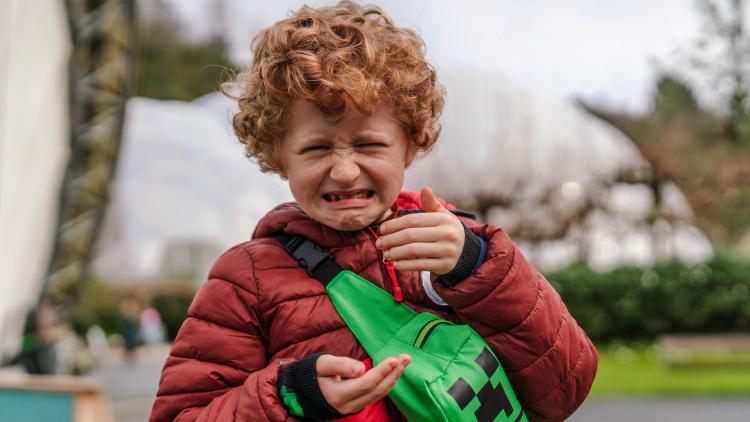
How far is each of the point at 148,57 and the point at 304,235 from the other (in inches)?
1446

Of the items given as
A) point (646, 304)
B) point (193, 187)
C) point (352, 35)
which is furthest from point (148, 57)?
point (352, 35)

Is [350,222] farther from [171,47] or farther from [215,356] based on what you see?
[171,47]

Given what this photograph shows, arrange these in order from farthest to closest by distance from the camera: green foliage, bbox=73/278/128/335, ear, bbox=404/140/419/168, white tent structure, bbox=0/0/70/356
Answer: green foliage, bbox=73/278/128/335 → white tent structure, bbox=0/0/70/356 → ear, bbox=404/140/419/168

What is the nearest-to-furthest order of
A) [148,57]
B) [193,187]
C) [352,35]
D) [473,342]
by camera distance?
1. [473,342]
2. [352,35]
3. [148,57]
4. [193,187]

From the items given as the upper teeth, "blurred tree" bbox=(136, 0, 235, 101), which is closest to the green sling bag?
the upper teeth

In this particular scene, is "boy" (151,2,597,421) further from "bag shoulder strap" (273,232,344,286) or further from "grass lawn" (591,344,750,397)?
"grass lawn" (591,344,750,397)

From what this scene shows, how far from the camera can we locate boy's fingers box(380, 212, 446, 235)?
1438mm

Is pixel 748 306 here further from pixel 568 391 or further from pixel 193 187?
pixel 193 187

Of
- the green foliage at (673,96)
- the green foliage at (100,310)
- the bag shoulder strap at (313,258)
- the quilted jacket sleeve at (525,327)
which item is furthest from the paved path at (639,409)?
the green foliage at (100,310)

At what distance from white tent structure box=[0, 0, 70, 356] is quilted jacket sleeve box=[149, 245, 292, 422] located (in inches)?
301

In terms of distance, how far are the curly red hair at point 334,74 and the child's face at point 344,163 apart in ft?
0.09

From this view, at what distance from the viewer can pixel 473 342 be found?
154 centimetres

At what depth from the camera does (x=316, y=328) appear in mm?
1564

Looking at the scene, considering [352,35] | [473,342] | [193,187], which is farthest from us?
[193,187]
